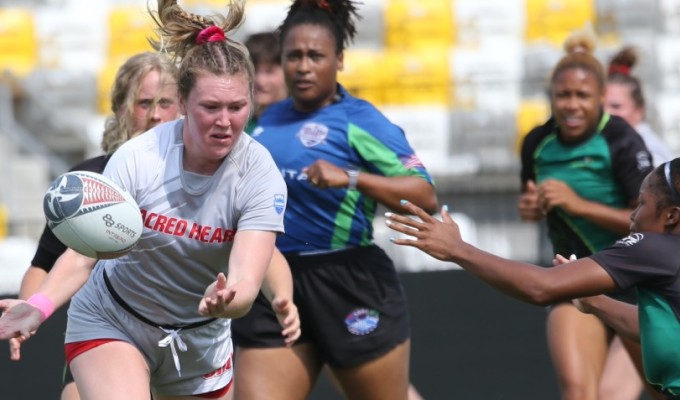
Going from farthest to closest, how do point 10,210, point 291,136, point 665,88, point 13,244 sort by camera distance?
point 665,88
point 10,210
point 13,244
point 291,136

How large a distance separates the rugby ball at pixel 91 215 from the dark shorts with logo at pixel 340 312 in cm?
154

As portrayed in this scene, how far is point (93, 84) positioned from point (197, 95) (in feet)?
26.5

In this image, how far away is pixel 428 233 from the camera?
4000 millimetres

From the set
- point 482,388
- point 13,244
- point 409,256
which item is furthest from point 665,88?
point 13,244

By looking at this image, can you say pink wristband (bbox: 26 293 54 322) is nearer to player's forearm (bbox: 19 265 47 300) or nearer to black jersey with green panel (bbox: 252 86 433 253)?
player's forearm (bbox: 19 265 47 300)

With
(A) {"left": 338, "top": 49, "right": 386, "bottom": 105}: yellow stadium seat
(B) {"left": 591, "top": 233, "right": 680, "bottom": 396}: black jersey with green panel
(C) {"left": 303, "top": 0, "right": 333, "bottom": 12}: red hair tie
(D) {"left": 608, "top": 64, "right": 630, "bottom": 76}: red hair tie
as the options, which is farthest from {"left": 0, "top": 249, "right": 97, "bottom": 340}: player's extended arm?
(A) {"left": 338, "top": 49, "right": 386, "bottom": 105}: yellow stadium seat

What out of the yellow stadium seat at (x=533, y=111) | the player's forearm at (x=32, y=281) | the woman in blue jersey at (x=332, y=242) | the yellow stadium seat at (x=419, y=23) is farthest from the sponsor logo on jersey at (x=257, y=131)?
the yellow stadium seat at (x=419, y=23)

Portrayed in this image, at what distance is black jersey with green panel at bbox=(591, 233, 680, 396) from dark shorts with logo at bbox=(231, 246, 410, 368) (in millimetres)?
1758

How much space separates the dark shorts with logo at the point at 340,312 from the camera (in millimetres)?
5734

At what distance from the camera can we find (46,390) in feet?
25.6

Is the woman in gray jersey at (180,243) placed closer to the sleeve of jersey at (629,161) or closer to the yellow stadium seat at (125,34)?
the sleeve of jersey at (629,161)

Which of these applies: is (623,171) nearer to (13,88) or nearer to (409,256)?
(409,256)

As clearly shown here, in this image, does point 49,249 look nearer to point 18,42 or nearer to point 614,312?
point 614,312

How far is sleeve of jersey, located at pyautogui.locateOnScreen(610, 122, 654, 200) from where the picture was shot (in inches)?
240
